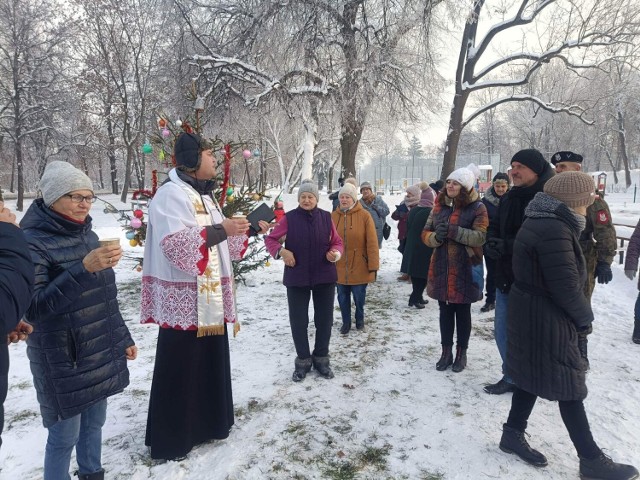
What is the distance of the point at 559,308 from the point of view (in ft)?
7.80

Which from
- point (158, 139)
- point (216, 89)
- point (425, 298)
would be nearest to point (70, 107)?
point (216, 89)

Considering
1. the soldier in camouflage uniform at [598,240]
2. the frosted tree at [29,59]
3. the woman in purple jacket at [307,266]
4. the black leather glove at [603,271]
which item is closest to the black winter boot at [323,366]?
the woman in purple jacket at [307,266]

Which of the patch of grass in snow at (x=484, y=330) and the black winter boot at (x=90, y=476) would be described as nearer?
the black winter boot at (x=90, y=476)

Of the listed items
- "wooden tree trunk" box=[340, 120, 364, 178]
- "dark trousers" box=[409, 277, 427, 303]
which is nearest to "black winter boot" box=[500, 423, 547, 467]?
"dark trousers" box=[409, 277, 427, 303]

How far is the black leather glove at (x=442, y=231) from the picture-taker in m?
3.83

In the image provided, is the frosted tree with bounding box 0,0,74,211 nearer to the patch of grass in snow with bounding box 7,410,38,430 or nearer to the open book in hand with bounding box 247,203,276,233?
the patch of grass in snow with bounding box 7,410,38,430

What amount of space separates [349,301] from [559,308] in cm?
293

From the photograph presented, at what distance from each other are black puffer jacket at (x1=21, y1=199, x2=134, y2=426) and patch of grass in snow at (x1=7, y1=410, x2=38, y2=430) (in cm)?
151

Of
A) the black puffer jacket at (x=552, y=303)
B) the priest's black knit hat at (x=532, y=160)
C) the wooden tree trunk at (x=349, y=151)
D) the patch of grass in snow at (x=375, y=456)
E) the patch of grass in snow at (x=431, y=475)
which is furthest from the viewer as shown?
the wooden tree trunk at (x=349, y=151)

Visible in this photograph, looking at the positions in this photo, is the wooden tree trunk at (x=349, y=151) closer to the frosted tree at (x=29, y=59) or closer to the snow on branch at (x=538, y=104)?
the snow on branch at (x=538, y=104)

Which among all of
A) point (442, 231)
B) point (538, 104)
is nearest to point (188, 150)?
point (442, 231)

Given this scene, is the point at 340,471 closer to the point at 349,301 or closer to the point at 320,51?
the point at 349,301

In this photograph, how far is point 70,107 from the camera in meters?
19.7

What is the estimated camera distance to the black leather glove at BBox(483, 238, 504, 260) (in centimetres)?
328
